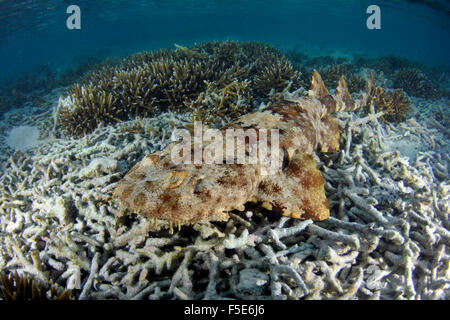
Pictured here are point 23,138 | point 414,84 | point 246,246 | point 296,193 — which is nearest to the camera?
point 246,246

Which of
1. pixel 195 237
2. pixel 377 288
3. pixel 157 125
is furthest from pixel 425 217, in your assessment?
pixel 157 125

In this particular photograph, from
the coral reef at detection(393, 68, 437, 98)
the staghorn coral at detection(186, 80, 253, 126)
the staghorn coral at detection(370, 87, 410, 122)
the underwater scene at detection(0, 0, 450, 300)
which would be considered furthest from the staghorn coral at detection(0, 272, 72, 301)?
the coral reef at detection(393, 68, 437, 98)

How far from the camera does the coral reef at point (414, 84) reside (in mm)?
10805

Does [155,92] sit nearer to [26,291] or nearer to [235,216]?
[235,216]

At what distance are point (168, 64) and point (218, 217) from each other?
612 cm

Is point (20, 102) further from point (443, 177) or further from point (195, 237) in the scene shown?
point (443, 177)

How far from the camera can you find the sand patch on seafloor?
7.24m

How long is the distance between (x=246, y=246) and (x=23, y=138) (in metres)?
8.95

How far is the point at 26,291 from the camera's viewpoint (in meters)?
2.47

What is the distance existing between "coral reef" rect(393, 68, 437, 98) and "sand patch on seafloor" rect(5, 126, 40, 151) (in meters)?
15.2

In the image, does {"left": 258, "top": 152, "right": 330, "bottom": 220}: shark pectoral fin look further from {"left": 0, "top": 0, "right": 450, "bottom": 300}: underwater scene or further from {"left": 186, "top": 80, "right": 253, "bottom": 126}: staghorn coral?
{"left": 186, "top": 80, "right": 253, "bottom": 126}: staghorn coral

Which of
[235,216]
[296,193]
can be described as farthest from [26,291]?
[296,193]

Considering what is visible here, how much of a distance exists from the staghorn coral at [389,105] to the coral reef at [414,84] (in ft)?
15.9

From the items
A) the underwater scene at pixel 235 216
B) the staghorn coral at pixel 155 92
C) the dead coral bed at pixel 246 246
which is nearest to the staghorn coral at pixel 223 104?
the staghorn coral at pixel 155 92
